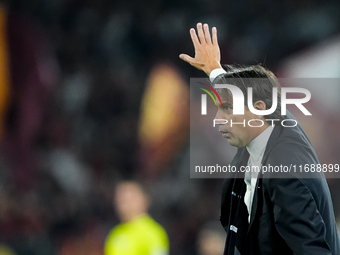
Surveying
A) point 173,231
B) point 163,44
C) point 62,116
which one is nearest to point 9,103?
point 62,116

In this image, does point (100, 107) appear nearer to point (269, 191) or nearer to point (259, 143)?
point (259, 143)

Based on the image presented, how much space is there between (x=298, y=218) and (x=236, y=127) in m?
0.35

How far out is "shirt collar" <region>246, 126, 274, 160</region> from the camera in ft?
3.41

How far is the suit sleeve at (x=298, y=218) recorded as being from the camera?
0.79m

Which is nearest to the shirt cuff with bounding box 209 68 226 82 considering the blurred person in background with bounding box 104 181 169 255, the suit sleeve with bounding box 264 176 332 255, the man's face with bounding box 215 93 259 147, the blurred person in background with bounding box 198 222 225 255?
the man's face with bounding box 215 93 259 147

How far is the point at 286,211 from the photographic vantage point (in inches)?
32.0

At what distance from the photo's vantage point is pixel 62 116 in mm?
2490

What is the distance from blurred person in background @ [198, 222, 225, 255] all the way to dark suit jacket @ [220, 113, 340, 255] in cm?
137

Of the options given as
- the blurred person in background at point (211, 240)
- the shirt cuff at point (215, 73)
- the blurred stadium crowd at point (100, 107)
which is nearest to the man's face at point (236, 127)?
the shirt cuff at point (215, 73)

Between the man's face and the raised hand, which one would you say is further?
the raised hand

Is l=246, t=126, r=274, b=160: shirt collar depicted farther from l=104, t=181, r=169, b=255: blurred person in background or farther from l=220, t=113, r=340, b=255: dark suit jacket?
l=104, t=181, r=169, b=255: blurred person in background

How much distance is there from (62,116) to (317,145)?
5.65 feet

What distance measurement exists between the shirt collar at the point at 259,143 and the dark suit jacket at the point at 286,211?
7 cm

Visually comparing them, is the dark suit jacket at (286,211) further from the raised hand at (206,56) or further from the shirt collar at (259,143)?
the raised hand at (206,56)
